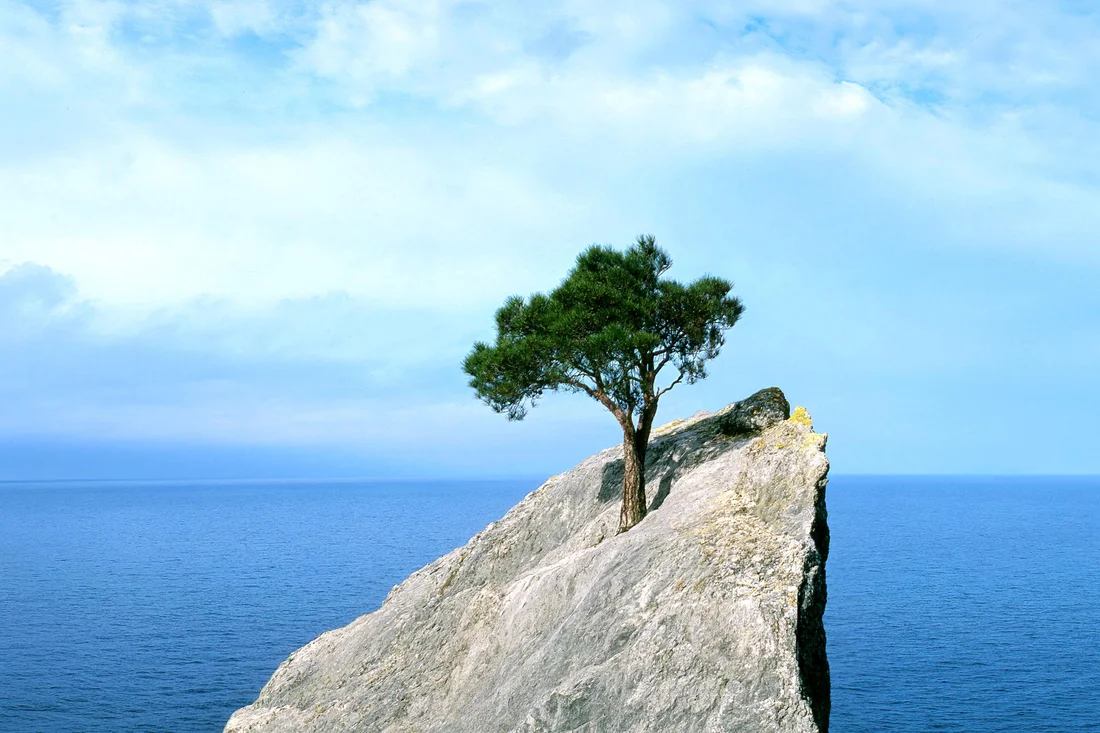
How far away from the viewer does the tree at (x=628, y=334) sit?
36.6 metres

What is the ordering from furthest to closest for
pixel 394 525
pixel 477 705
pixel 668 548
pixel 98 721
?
pixel 394 525
pixel 98 721
pixel 477 705
pixel 668 548

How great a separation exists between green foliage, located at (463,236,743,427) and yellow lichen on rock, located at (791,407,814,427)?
178 inches

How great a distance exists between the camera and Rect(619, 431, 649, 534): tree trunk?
36.2 metres

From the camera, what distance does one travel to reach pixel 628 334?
35156mm

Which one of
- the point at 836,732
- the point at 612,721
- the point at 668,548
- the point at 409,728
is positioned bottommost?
the point at 836,732

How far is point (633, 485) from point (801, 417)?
7668mm

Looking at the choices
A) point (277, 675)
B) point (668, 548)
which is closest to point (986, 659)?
point (668, 548)

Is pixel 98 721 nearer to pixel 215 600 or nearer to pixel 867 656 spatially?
pixel 215 600

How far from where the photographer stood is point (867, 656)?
199ft

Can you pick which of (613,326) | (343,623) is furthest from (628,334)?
(343,623)

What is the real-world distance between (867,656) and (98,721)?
50528mm

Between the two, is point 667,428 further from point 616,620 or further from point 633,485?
point 616,620

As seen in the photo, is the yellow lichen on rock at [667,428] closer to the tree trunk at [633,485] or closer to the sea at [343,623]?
the tree trunk at [633,485]

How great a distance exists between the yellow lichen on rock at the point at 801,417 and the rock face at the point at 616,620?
90 mm
